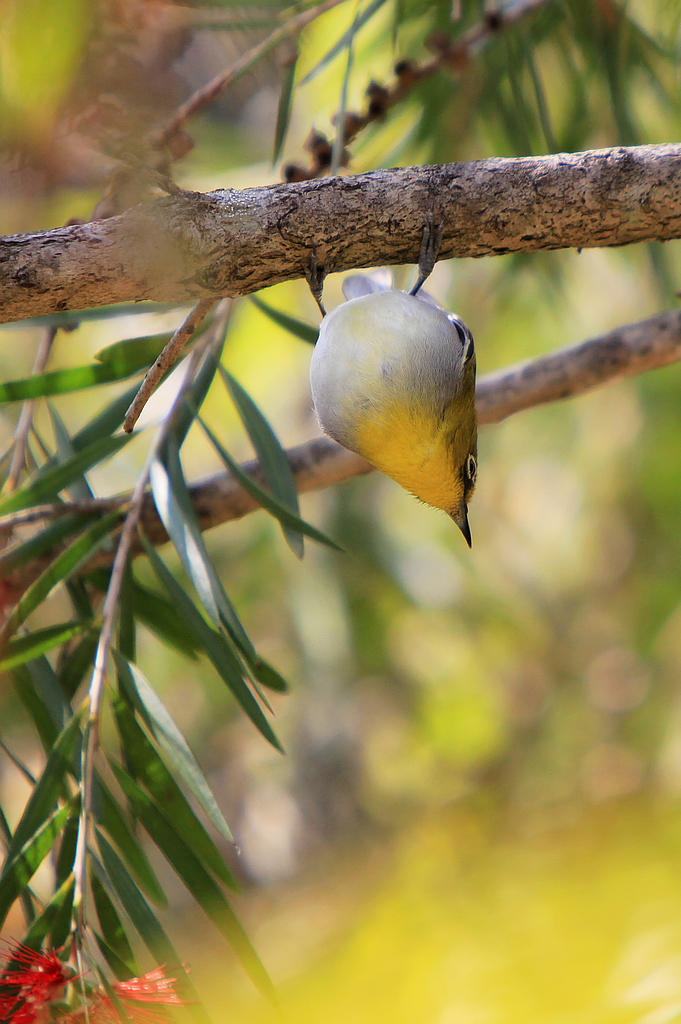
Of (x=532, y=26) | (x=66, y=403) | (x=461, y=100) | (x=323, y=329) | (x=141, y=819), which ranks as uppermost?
(x=66, y=403)

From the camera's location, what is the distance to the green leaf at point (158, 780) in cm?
114

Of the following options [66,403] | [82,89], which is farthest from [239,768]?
[82,89]

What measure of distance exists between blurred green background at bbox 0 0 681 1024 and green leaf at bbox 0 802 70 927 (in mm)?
846

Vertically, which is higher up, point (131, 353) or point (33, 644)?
point (131, 353)

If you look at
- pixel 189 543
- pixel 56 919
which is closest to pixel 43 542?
pixel 189 543

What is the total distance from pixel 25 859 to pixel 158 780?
0.72 ft

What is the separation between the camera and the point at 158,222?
84 cm

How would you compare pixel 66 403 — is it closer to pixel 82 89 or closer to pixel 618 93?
pixel 618 93

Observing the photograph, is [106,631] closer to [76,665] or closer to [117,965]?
[76,665]

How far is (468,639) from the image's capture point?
14.5 ft

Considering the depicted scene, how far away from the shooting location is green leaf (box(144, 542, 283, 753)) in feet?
3.65

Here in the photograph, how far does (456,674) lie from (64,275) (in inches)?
158

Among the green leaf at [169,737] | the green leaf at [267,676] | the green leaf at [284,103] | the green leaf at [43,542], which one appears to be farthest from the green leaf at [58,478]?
the green leaf at [284,103]

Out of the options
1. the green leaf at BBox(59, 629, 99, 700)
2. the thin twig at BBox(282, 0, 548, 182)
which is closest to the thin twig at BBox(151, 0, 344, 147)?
the thin twig at BBox(282, 0, 548, 182)
